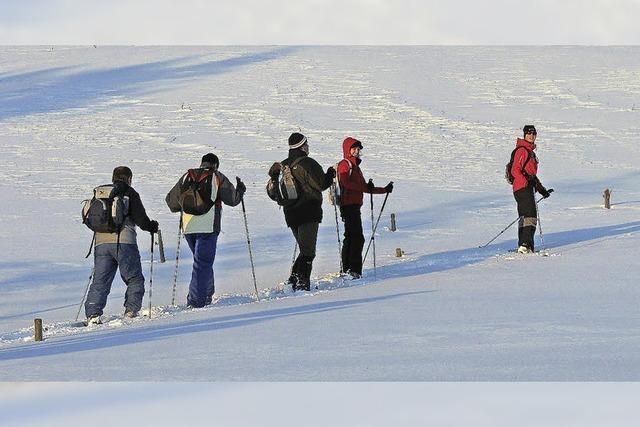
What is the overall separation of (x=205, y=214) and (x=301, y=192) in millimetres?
1133

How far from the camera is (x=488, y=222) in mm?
21062

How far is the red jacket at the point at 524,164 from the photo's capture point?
14.6m

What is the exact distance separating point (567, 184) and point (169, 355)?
19495 mm

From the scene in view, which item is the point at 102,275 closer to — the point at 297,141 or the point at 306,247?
the point at 306,247

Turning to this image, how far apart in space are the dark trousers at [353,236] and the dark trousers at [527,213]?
7.47ft

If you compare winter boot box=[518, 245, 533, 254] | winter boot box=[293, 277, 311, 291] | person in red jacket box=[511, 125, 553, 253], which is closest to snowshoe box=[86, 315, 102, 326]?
winter boot box=[293, 277, 311, 291]

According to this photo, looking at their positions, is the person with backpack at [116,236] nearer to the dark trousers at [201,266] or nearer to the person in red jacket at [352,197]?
the dark trousers at [201,266]

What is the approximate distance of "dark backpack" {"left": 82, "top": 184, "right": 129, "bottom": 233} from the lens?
11.5m

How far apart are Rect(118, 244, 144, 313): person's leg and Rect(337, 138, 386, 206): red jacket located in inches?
109

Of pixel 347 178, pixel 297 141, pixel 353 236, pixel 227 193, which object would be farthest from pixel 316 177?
pixel 353 236

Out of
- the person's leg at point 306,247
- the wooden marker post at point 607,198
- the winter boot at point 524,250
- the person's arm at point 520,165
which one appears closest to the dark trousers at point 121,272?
the person's leg at point 306,247

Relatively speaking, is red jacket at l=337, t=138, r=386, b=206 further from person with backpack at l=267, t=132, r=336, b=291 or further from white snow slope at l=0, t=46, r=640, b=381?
white snow slope at l=0, t=46, r=640, b=381

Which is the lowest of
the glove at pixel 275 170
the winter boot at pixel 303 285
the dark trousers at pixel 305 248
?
the winter boot at pixel 303 285

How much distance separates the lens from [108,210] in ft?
37.9
